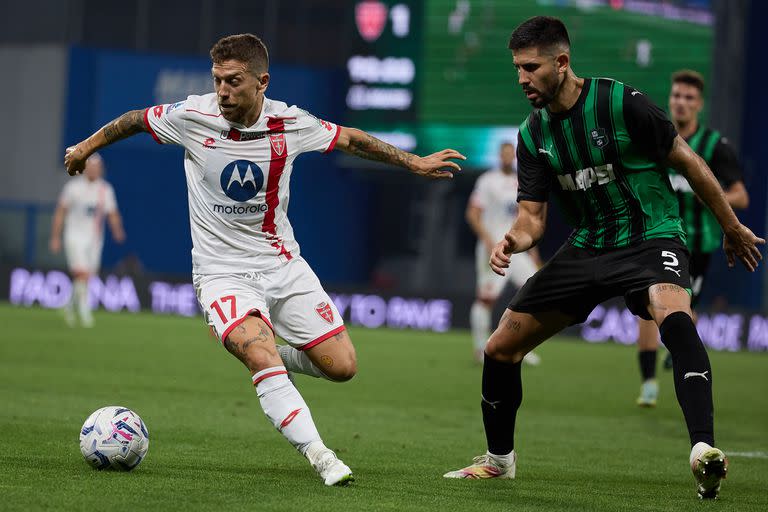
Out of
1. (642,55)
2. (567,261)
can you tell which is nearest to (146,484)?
(567,261)

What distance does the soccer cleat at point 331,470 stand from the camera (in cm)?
582

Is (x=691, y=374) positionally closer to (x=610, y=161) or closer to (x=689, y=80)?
(x=610, y=161)

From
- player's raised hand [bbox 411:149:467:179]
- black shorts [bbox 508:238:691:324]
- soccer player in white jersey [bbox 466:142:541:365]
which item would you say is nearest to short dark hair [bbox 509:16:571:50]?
player's raised hand [bbox 411:149:467:179]

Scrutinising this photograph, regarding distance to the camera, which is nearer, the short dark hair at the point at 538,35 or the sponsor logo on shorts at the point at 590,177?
the short dark hair at the point at 538,35

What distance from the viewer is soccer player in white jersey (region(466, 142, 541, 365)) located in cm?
1465

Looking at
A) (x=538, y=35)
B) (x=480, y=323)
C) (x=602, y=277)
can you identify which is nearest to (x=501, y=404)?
(x=602, y=277)


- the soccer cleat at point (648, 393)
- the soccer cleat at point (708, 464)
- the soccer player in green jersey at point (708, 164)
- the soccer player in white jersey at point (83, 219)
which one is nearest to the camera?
the soccer cleat at point (708, 464)

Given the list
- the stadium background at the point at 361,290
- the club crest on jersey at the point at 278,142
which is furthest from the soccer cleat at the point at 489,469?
the club crest on jersey at the point at 278,142

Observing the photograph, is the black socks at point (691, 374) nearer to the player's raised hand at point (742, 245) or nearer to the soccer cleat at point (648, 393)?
the player's raised hand at point (742, 245)

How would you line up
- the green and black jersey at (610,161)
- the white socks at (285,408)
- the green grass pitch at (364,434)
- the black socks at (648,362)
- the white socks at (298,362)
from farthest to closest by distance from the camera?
the black socks at (648,362)
the white socks at (298,362)
the green and black jersey at (610,161)
the white socks at (285,408)
the green grass pitch at (364,434)

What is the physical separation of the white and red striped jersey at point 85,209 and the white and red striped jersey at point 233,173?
41.3 feet

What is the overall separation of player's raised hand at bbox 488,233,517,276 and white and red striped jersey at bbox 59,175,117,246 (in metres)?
13.5

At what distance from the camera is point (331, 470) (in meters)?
5.83

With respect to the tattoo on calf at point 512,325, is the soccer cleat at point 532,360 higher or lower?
lower
